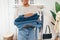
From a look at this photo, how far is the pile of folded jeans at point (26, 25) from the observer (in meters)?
1.14

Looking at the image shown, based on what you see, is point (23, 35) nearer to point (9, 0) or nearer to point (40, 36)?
point (40, 36)

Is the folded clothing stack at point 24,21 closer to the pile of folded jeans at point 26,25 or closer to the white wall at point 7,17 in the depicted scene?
the pile of folded jeans at point 26,25

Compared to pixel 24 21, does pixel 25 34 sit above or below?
below

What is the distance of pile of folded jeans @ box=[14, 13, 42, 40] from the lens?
1138mm

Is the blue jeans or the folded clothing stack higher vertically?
the folded clothing stack

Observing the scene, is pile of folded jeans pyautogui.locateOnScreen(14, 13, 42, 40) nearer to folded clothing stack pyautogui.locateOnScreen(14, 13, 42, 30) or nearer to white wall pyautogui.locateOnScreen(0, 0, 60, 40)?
folded clothing stack pyautogui.locateOnScreen(14, 13, 42, 30)

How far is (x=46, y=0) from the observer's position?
1393mm

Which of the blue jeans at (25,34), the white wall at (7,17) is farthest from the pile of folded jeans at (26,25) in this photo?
the white wall at (7,17)

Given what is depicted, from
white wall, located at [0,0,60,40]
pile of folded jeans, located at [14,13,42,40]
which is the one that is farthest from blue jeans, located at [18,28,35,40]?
white wall, located at [0,0,60,40]

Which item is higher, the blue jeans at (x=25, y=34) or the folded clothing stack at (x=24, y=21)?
the folded clothing stack at (x=24, y=21)

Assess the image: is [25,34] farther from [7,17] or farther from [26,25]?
[7,17]

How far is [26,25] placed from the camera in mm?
1138

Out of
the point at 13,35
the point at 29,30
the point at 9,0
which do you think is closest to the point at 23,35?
the point at 29,30

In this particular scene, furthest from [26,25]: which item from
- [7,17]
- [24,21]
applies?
[7,17]
